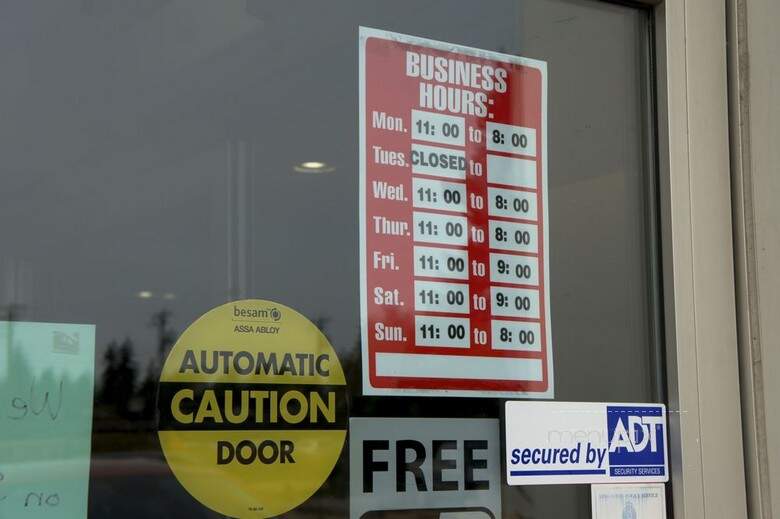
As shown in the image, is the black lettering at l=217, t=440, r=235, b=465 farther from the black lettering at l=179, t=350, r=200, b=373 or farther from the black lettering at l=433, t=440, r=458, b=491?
the black lettering at l=433, t=440, r=458, b=491

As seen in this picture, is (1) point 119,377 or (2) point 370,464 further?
(2) point 370,464

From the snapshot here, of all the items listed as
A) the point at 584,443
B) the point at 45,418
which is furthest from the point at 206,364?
the point at 584,443

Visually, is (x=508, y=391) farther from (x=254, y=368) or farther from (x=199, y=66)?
(x=199, y=66)

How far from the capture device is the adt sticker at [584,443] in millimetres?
2352

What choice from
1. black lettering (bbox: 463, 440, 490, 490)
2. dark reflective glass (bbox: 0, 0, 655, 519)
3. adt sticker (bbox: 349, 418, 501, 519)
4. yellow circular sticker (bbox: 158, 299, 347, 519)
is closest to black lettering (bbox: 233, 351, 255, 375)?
yellow circular sticker (bbox: 158, 299, 347, 519)

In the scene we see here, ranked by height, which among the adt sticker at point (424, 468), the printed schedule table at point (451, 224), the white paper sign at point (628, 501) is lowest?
the white paper sign at point (628, 501)

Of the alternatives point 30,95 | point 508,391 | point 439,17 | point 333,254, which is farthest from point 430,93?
point 30,95

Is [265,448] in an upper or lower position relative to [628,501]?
upper

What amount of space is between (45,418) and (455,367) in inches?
32.8

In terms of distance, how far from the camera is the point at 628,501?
8.10 feet

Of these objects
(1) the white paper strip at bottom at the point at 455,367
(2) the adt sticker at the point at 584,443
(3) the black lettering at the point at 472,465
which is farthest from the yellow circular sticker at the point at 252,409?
(2) the adt sticker at the point at 584,443

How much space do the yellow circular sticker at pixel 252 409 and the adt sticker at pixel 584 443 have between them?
420 millimetres

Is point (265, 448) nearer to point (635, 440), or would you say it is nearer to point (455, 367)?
point (455, 367)

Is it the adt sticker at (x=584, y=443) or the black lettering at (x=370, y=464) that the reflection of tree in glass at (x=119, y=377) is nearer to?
the black lettering at (x=370, y=464)
